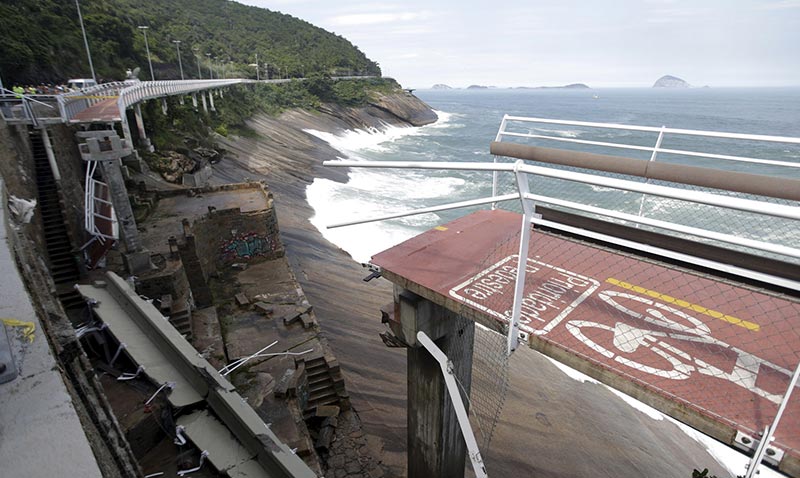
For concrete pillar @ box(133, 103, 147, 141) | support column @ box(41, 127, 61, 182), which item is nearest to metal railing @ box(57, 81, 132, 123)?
concrete pillar @ box(133, 103, 147, 141)

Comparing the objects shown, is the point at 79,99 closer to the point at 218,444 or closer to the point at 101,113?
the point at 101,113

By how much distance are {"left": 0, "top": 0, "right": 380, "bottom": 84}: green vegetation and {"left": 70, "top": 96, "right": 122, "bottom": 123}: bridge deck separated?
13.1m

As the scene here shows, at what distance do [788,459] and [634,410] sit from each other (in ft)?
43.6

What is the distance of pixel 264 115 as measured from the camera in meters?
54.6

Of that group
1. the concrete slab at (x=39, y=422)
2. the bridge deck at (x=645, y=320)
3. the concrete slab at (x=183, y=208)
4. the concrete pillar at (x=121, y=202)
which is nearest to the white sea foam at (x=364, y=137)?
the concrete slab at (x=183, y=208)

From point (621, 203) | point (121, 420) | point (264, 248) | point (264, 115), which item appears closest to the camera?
point (121, 420)

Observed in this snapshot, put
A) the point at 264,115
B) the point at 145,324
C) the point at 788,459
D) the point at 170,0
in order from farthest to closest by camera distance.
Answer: the point at 170,0 < the point at 264,115 < the point at 145,324 < the point at 788,459

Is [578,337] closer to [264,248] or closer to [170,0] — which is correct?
[264,248]

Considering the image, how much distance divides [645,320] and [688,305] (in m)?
0.63

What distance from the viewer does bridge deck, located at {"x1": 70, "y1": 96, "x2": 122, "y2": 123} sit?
56.1ft

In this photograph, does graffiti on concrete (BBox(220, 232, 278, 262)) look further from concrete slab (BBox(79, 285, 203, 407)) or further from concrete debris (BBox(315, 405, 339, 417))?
concrete slab (BBox(79, 285, 203, 407))

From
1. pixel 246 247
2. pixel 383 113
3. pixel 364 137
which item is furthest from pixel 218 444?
→ pixel 383 113

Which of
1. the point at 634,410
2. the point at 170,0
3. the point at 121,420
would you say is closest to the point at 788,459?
the point at 121,420

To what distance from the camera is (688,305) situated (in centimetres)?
499
